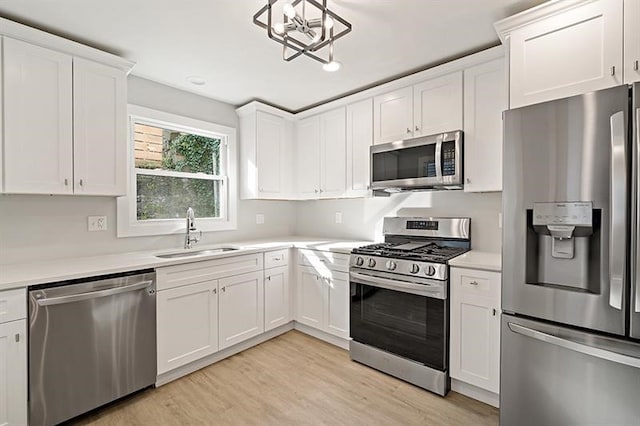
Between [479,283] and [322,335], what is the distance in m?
1.65

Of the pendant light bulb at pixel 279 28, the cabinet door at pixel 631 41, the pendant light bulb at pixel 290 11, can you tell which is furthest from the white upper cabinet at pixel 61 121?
the cabinet door at pixel 631 41

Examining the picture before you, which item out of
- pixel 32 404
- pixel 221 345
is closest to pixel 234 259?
pixel 221 345

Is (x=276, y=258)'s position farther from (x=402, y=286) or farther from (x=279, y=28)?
(x=279, y=28)

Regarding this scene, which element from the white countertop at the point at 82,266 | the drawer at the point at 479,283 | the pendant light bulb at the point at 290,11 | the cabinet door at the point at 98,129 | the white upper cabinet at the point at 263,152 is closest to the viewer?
the pendant light bulb at the point at 290,11

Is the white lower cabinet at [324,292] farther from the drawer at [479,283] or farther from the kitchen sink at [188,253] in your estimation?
the drawer at [479,283]

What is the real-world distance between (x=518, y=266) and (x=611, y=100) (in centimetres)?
88

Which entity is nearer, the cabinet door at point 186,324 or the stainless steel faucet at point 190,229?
the cabinet door at point 186,324

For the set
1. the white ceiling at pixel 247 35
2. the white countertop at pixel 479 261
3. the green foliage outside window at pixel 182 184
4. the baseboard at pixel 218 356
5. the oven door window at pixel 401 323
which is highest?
the white ceiling at pixel 247 35

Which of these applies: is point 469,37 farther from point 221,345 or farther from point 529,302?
point 221,345

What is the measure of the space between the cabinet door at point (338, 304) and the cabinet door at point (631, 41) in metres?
2.20

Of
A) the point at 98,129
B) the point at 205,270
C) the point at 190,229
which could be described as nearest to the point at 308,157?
the point at 190,229

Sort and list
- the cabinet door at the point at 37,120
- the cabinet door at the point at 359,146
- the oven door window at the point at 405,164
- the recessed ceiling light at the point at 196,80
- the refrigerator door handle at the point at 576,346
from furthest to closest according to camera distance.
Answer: the cabinet door at the point at 359,146 → the recessed ceiling light at the point at 196,80 → the oven door window at the point at 405,164 → the cabinet door at the point at 37,120 → the refrigerator door handle at the point at 576,346

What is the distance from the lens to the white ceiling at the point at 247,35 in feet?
5.99

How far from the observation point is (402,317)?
2373 millimetres
